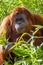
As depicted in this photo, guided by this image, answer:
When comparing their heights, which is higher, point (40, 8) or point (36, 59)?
point (36, 59)

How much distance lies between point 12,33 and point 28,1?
1.00 m

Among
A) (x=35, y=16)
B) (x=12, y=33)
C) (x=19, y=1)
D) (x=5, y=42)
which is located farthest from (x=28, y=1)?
(x=5, y=42)

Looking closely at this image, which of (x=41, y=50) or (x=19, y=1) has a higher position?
(x=41, y=50)

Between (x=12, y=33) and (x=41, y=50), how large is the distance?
10.4 feet

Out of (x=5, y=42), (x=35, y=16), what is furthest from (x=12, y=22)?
(x=5, y=42)

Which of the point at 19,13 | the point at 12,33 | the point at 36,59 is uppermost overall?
the point at 36,59

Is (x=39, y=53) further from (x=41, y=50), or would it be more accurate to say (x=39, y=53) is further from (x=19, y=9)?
(x=19, y=9)

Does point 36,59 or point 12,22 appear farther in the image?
point 12,22

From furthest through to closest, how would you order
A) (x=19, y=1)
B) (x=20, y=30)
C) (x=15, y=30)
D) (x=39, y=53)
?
(x=19, y=1)
(x=15, y=30)
(x=20, y=30)
(x=39, y=53)

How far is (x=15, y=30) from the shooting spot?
3998mm

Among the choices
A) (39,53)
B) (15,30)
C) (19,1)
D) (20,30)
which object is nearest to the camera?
(39,53)

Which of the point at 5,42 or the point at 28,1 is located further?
the point at 28,1

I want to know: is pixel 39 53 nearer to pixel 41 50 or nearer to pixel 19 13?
pixel 41 50

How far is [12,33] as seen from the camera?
392 cm
